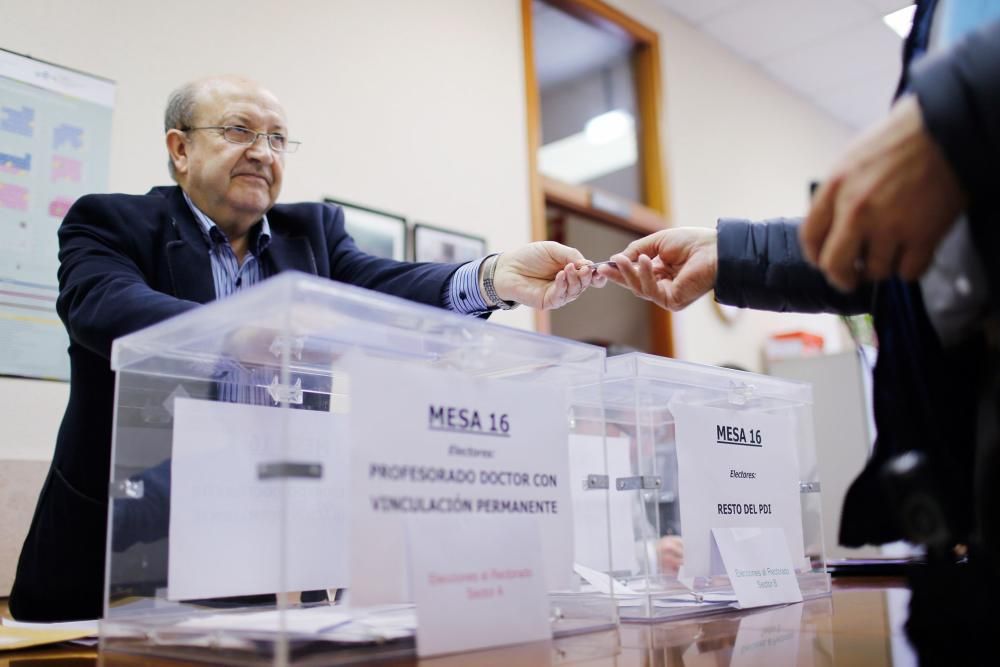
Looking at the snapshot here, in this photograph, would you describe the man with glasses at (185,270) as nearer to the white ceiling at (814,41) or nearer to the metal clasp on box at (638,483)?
the metal clasp on box at (638,483)

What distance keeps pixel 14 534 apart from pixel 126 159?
0.93 metres

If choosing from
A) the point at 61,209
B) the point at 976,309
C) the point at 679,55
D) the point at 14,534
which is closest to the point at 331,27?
the point at 61,209

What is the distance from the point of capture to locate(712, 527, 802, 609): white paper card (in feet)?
2.74

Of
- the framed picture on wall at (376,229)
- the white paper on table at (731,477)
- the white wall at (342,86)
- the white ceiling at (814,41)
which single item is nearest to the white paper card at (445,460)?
the white paper on table at (731,477)

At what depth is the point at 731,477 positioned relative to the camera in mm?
871

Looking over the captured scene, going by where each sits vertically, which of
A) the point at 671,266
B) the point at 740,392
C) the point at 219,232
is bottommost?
the point at 740,392

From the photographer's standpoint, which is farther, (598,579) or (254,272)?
(254,272)

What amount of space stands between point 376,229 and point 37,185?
3.23 ft

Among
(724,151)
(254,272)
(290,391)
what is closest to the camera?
(290,391)

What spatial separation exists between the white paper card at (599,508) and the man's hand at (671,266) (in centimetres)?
17

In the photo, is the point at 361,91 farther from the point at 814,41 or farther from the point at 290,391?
the point at 814,41

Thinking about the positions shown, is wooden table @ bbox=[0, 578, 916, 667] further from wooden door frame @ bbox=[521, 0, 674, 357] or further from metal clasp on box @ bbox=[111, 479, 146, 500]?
wooden door frame @ bbox=[521, 0, 674, 357]

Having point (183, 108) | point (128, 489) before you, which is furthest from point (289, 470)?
point (183, 108)

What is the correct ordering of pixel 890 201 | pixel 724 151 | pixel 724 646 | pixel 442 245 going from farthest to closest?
pixel 724 151 < pixel 442 245 < pixel 724 646 < pixel 890 201
